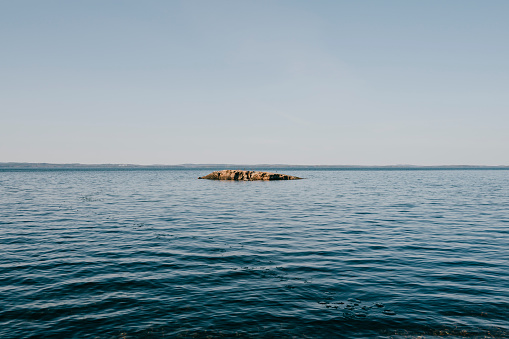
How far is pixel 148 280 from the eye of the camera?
1313 cm

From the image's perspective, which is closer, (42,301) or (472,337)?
(472,337)

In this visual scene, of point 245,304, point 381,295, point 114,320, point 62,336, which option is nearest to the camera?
point 62,336

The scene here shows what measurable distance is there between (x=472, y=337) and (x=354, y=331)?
Result: 298 cm

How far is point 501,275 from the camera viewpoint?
13703mm

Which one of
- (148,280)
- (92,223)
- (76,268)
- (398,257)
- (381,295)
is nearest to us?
(381,295)

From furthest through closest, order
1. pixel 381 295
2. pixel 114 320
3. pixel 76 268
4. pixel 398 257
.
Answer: pixel 398 257 < pixel 76 268 < pixel 381 295 < pixel 114 320

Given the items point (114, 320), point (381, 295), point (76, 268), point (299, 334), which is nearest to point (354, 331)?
point (299, 334)

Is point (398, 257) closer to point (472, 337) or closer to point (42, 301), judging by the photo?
point (472, 337)

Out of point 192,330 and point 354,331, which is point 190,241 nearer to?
point 192,330

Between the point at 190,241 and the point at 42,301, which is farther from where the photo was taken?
the point at 190,241

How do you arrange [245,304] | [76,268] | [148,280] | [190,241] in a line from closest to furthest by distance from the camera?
[245,304] < [148,280] < [76,268] < [190,241]

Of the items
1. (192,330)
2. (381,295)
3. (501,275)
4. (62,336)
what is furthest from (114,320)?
(501,275)

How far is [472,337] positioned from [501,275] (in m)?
6.53

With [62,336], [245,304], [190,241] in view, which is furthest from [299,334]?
[190,241]
